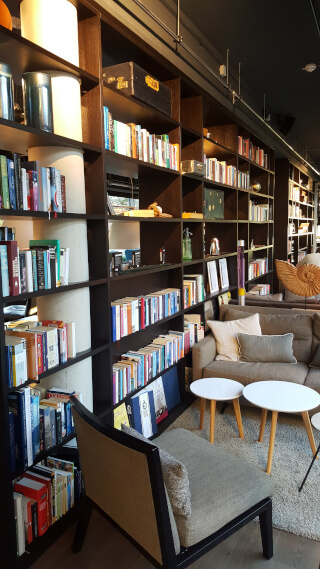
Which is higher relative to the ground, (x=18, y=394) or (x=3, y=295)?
(x=3, y=295)

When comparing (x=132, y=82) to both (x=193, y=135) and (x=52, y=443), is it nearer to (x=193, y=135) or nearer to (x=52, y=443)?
(x=193, y=135)

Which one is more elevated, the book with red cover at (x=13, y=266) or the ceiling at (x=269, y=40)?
the ceiling at (x=269, y=40)

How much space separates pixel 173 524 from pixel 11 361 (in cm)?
90

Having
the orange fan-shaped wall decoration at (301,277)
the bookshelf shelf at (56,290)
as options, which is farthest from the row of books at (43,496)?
the orange fan-shaped wall decoration at (301,277)

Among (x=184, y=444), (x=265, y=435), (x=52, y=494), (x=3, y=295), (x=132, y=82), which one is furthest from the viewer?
(x=265, y=435)

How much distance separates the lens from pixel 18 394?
1.73m

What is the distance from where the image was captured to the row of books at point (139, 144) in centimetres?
234

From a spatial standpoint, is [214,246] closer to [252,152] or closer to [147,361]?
[252,152]

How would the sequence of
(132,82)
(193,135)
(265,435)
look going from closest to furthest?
(132,82) → (265,435) → (193,135)

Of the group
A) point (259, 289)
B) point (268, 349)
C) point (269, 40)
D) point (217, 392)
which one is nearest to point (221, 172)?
point (269, 40)

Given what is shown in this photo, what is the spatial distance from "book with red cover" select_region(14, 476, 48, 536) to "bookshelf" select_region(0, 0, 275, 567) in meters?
0.07

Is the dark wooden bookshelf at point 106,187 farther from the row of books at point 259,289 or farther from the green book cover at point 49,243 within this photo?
the row of books at point 259,289

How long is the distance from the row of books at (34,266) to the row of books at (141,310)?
524 millimetres

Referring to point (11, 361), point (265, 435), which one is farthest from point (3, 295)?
point (265, 435)
